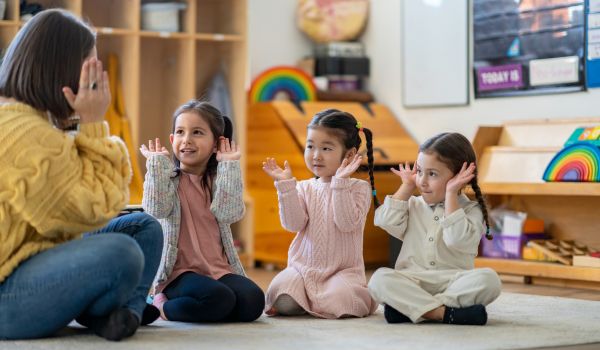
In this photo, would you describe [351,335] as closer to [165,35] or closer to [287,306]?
[287,306]

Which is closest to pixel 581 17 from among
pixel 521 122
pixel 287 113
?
pixel 521 122

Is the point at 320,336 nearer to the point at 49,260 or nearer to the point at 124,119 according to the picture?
the point at 49,260

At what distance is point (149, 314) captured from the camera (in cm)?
227

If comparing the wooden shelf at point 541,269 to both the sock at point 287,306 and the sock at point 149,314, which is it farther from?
the sock at point 149,314

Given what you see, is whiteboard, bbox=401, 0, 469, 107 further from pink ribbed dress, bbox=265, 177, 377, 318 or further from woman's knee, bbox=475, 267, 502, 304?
woman's knee, bbox=475, 267, 502, 304

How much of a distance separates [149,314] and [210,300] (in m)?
0.17

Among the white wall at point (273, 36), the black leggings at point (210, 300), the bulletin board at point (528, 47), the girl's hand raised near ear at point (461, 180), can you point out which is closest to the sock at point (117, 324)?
the black leggings at point (210, 300)

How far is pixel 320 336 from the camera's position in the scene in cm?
214

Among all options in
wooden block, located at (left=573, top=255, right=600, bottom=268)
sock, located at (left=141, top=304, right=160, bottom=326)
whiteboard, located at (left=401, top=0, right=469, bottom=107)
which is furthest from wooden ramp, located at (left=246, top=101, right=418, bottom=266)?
sock, located at (left=141, top=304, right=160, bottom=326)

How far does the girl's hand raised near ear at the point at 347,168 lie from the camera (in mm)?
2521

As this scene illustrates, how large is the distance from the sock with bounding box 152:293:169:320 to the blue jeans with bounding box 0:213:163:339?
1.48ft

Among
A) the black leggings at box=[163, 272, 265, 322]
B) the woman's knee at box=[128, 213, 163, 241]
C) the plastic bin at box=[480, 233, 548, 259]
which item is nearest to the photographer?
the woman's knee at box=[128, 213, 163, 241]

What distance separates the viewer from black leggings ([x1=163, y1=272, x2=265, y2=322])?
93.5 inches

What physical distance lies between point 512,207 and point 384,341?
2043 millimetres
